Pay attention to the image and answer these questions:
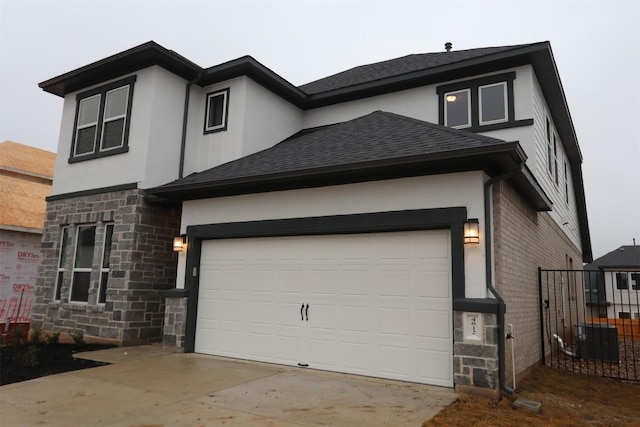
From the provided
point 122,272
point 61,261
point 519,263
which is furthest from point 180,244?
point 519,263

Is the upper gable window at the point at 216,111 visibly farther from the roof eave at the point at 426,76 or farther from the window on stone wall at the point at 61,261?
the window on stone wall at the point at 61,261

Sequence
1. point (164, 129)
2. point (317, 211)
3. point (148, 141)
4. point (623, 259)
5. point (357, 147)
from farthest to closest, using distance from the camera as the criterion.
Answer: point (623, 259), point (164, 129), point (148, 141), point (357, 147), point (317, 211)

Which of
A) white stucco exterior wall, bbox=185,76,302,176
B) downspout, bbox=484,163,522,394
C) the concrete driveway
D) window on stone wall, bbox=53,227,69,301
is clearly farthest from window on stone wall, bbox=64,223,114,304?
downspout, bbox=484,163,522,394

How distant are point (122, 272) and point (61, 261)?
2.55m

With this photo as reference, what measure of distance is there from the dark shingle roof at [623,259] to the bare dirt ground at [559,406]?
126ft


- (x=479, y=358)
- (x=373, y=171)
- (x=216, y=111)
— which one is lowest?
(x=479, y=358)

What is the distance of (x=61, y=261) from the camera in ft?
37.1

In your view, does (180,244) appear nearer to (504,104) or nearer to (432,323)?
(432,323)

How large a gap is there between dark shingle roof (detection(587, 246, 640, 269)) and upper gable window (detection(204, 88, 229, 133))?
40.6 metres

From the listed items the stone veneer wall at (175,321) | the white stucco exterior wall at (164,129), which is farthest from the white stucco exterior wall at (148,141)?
the stone veneer wall at (175,321)

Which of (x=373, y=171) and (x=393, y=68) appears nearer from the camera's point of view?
(x=373, y=171)

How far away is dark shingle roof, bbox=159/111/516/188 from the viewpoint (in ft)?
22.4

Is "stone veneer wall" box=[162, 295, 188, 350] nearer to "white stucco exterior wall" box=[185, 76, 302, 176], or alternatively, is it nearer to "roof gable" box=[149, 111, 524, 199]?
"roof gable" box=[149, 111, 524, 199]

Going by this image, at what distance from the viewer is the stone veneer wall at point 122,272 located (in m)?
9.84
